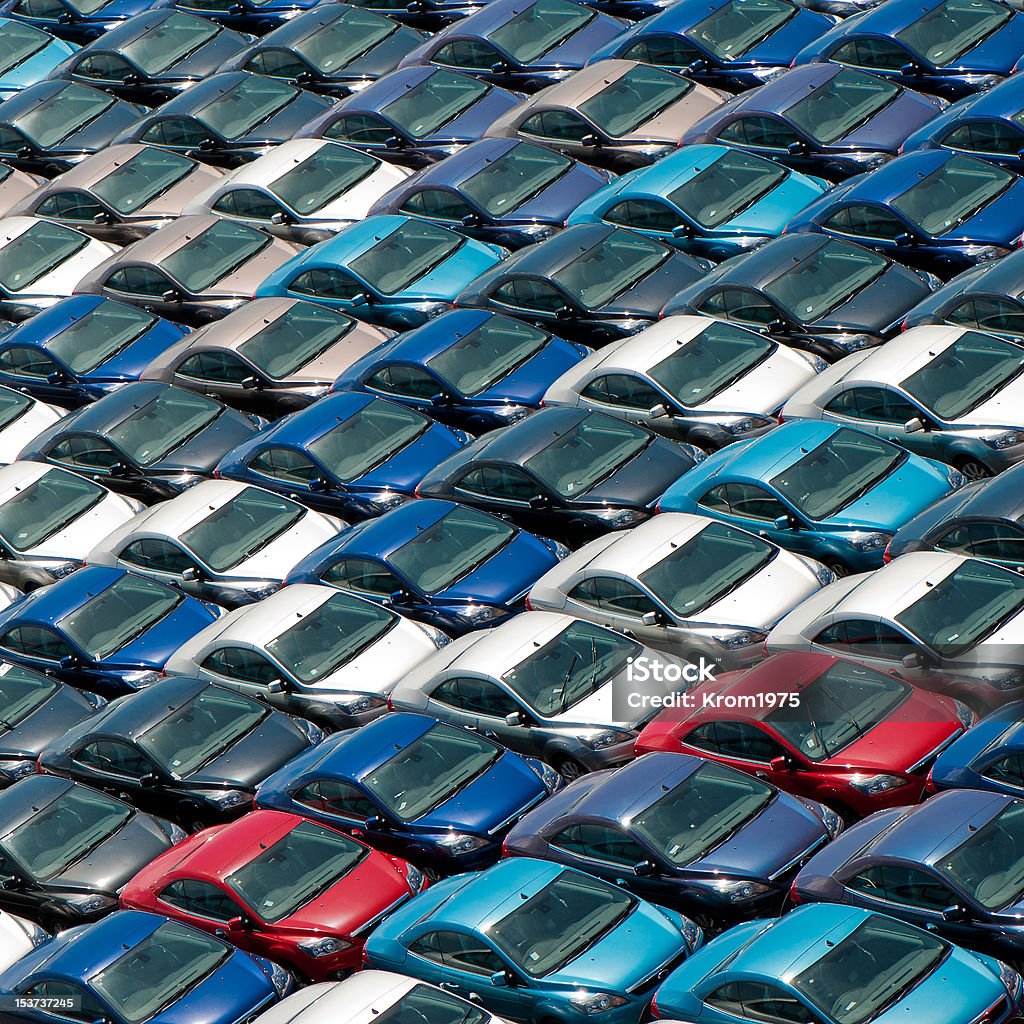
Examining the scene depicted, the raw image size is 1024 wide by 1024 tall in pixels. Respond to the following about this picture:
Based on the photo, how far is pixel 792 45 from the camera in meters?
27.9

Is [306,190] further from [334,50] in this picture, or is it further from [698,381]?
[698,381]

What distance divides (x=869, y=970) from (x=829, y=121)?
13672 mm

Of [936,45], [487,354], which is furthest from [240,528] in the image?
[936,45]

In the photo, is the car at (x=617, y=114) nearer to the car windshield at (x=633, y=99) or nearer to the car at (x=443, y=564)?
the car windshield at (x=633, y=99)

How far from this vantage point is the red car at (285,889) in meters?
17.4

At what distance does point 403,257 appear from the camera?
2622 centimetres

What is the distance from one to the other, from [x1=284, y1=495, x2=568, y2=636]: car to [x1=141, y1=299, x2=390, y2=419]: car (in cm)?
386

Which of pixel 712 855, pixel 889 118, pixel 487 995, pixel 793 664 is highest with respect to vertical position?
pixel 889 118

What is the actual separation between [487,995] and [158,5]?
74.9 ft

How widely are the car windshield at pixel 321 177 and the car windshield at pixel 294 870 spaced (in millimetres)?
12250

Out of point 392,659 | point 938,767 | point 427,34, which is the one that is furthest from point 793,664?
point 427,34

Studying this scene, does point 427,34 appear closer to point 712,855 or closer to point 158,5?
point 158,5

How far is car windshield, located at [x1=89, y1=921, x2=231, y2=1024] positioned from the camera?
16.8m

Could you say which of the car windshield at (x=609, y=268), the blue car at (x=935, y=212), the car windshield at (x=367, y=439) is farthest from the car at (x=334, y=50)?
the blue car at (x=935, y=212)
